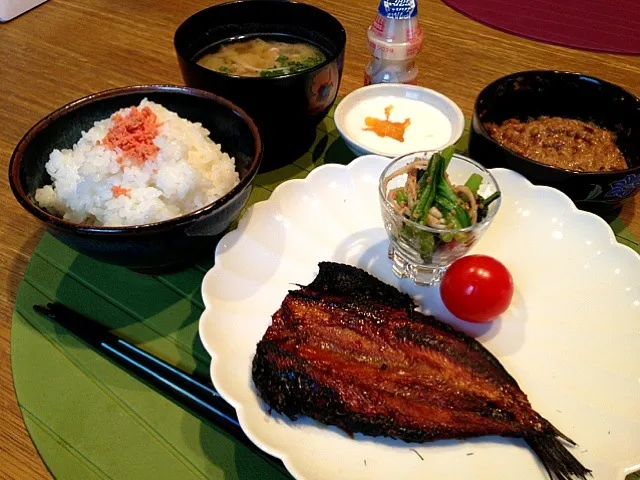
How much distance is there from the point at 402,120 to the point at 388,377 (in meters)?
1.26

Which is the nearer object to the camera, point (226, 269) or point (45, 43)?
point (226, 269)

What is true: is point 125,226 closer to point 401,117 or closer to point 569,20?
point 401,117

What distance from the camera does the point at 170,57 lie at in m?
2.86

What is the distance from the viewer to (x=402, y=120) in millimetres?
2270

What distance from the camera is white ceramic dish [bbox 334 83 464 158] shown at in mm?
2129

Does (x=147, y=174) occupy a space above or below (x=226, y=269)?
above

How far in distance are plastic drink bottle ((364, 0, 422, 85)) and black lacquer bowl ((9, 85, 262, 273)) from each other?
0.94m

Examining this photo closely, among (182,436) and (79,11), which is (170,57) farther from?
(182,436)

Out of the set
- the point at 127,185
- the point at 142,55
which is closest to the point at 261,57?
the point at 127,185

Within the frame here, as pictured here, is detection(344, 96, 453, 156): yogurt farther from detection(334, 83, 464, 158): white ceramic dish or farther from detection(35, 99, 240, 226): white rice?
detection(35, 99, 240, 226): white rice

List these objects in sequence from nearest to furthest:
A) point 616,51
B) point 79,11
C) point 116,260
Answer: point 116,260
point 616,51
point 79,11

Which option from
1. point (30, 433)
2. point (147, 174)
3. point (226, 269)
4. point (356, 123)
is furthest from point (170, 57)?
point (30, 433)

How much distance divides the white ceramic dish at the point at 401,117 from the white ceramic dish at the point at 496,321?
21 cm

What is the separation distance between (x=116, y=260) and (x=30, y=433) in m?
0.50
